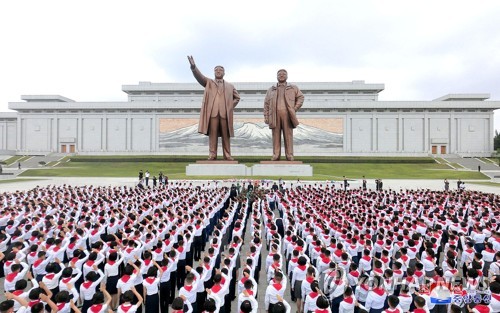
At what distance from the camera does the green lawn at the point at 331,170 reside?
3344 centimetres

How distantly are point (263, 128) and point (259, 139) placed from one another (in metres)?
1.88

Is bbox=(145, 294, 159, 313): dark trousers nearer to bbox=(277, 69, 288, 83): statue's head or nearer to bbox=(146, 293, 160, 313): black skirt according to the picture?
bbox=(146, 293, 160, 313): black skirt

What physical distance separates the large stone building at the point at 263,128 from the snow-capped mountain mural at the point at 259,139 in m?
0.16

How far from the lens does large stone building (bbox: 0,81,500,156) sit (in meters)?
55.2

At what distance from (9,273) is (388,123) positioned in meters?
58.0

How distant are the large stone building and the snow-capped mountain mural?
16 centimetres

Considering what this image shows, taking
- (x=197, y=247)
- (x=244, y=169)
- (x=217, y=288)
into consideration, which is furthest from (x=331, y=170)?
(x=217, y=288)

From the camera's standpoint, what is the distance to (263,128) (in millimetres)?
55125

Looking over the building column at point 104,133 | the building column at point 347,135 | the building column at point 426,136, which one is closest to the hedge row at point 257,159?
the building column at point 347,135

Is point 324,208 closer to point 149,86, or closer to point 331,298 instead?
point 331,298

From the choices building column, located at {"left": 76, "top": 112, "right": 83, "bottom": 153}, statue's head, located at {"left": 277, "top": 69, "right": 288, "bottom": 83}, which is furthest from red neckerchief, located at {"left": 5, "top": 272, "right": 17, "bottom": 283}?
building column, located at {"left": 76, "top": 112, "right": 83, "bottom": 153}

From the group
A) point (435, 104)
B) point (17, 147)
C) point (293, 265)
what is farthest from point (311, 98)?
point (293, 265)

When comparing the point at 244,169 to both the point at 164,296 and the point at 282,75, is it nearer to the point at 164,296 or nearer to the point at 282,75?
the point at 282,75

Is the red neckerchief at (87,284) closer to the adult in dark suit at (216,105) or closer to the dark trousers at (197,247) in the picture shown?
the dark trousers at (197,247)
